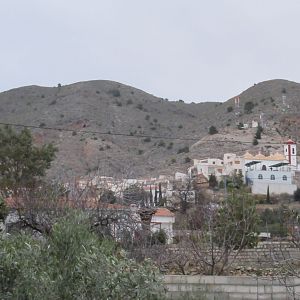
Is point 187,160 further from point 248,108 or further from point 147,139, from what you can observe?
point 248,108

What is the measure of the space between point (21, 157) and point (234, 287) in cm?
1965

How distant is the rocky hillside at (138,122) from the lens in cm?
6862

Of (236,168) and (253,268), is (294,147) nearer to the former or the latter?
(236,168)

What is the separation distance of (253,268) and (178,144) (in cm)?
6542

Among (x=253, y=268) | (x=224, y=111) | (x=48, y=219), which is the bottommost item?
(x=253, y=268)

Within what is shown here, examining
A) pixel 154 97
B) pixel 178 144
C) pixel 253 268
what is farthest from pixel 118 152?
pixel 253 268

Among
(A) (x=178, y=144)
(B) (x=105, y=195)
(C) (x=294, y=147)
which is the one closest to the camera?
(B) (x=105, y=195)

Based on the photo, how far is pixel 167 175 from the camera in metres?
63.6

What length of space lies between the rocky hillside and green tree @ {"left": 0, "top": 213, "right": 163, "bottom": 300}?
55537mm

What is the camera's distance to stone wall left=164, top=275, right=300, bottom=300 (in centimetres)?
916

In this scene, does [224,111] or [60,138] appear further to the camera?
[224,111]

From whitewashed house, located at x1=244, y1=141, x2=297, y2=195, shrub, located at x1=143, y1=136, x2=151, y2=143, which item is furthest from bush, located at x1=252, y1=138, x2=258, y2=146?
shrub, located at x1=143, y1=136, x2=151, y2=143

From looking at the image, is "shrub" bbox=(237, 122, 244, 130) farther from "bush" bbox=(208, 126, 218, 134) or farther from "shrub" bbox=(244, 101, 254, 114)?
"shrub" bbox=(244, 101, 254, 114)

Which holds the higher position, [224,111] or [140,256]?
[224,111]
